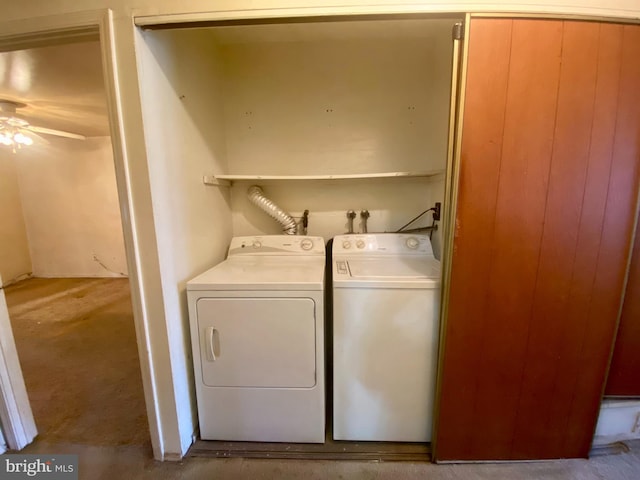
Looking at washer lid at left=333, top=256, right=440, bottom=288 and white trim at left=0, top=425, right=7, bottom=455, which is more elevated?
washer lid at left=333, top=256, right=440, bottom=288

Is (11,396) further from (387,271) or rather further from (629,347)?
(629,347)

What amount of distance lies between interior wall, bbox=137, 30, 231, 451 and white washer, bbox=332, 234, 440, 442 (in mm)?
823

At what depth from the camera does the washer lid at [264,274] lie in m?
1.30

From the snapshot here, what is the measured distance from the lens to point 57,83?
2115 millimetres

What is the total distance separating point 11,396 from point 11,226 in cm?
445

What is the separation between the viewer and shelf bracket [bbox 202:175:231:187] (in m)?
1.66

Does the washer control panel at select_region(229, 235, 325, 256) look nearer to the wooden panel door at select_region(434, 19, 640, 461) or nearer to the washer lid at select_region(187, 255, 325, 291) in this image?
the washer lid at select_region(187, 255, 325, 291)

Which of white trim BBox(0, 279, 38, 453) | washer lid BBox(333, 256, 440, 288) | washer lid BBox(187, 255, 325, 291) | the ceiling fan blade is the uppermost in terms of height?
the ceiling fan blade

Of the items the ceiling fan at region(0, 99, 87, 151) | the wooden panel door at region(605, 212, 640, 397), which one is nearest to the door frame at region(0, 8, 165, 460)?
the ceiling fan at region(0, 99, 87, 151)

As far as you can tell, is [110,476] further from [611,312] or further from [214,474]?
[611,312]

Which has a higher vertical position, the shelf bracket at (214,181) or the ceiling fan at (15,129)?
the ceiling fan at (15,129)

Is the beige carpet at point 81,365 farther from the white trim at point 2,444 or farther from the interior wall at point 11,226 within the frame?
the interior wall at point 11,226

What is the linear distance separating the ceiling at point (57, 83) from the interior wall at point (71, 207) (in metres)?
0.97

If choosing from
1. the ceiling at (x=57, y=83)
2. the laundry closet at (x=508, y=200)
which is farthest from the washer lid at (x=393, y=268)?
the ceiling at (x=57, y=83)
